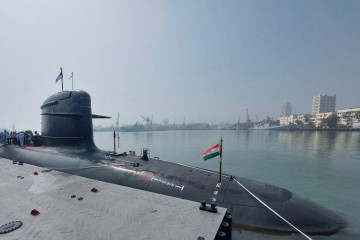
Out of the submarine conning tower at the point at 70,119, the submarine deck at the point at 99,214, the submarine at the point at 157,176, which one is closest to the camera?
the submarine deck at the point at 99,214

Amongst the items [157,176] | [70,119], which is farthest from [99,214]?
[70,119]

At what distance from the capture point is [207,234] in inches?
177

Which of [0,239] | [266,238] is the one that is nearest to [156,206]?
[0,239]

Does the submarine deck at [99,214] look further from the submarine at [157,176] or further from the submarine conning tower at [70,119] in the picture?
the submarine conning tower at [70,119]

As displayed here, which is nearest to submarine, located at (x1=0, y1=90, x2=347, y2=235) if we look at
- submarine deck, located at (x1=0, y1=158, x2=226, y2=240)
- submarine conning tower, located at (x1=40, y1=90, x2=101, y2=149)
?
submarine conning tower, located at (x1=40, y1=90, x2=101, y2=149)

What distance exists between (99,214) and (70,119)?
11320 mm

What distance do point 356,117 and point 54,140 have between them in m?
167

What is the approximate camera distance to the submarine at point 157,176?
8047mm

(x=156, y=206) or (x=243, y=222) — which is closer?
(x=156, y=206)

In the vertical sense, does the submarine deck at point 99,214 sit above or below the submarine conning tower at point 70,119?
below

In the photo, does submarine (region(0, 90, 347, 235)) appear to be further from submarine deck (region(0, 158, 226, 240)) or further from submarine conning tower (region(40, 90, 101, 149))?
submarine deck (region(0, 158, 226, 240))

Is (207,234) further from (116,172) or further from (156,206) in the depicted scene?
(116,172)

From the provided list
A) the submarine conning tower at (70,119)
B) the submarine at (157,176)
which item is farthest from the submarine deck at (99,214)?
the submarine conning tower at (70,119)

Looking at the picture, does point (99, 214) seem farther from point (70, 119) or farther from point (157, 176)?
point (70, 119)
